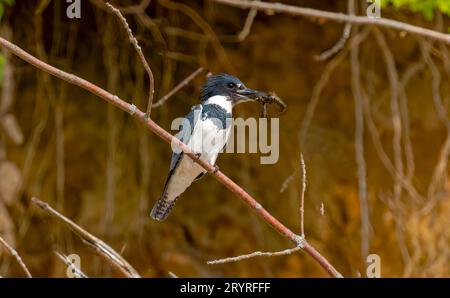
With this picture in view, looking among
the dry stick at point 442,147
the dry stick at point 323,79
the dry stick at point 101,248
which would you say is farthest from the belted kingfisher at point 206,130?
the dry stick at point 442,147

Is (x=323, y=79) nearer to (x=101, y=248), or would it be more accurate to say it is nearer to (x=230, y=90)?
(x=230, y=90)

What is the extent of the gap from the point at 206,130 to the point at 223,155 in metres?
1.09

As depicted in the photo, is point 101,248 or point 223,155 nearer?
point 101,248

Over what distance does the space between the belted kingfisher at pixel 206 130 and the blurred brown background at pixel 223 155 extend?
1.00 meters

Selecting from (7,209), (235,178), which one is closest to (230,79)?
(235,178)

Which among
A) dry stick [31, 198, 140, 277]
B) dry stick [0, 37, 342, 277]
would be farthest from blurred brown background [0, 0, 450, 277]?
dry stick [0, 37, 342, 277]

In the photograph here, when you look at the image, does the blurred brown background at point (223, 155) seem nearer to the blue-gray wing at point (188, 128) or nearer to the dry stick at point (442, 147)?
the dry stick at point (442, 147)

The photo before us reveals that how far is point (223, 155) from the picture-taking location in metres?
3.10

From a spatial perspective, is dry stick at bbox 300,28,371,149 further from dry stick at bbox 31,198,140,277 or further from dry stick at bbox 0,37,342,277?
dry stick at bbox 0,37,342,277

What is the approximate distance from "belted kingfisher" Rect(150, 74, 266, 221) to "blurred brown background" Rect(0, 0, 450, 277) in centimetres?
100

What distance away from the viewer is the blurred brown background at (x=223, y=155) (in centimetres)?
303

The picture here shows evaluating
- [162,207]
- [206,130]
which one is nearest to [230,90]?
[206,130]

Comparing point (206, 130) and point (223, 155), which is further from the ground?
point (223, 155)

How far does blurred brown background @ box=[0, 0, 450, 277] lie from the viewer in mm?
3029
